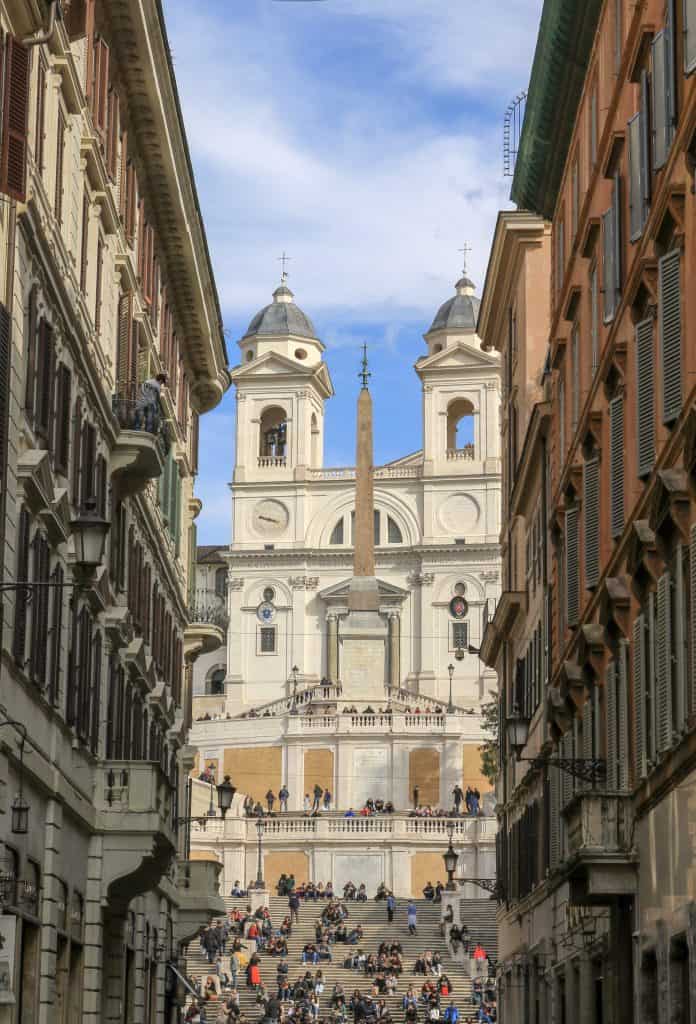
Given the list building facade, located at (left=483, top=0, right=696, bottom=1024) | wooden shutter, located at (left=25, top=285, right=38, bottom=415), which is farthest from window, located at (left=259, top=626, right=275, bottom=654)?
wooden shutter, located at (left=25, top=285, right=38, bottom=415)

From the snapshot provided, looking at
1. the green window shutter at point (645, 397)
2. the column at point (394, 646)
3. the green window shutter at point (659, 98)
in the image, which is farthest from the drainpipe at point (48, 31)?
the column at point (394, 646)

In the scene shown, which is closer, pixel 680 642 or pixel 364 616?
pixel 680 642

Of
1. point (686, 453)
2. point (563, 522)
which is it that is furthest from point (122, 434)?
point (686, 453)

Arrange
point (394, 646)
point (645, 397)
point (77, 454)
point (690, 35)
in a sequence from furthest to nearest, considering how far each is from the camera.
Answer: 1. point (394, 646)
2. point (77, 454)
3. point (645, 397)
4. point (690, 35)

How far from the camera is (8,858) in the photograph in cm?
2509

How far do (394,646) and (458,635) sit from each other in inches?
157

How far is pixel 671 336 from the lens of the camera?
2206 centimetres

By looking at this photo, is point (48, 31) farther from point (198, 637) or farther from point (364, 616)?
point (364, 616)

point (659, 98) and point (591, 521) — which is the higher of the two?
point (659, 98)

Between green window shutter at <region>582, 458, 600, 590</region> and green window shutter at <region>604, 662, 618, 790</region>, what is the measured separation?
1.79m

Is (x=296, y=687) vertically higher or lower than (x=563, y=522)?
higher

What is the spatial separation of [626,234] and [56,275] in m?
7.03

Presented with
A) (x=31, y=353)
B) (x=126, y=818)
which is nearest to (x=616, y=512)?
(x=31, y=353)

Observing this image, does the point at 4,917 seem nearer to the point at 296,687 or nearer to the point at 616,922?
the point at 616,922
